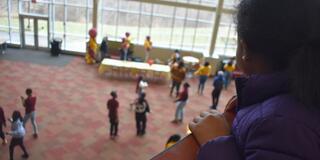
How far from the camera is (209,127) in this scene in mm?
975

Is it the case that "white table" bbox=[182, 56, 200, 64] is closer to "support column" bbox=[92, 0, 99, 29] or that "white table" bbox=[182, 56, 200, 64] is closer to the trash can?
"support column" bbox=[92, 0, 99, 29]

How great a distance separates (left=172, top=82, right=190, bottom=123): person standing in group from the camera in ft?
31.6

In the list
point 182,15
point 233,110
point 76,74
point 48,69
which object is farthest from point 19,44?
point 233,110

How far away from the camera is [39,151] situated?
8359 mm

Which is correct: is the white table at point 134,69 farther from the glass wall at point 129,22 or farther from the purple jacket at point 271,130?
the purple jacket at point 271,130

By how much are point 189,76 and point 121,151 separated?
7201 millimetres

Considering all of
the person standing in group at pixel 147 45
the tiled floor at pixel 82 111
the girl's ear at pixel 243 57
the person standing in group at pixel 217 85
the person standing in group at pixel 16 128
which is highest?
the girl's ear at pixel 243 57

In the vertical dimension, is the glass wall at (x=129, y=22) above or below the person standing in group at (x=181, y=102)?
above

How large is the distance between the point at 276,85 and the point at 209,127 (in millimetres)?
244

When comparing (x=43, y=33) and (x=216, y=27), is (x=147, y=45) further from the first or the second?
(x=43, y=33)

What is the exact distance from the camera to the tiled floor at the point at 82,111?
28.3 ft

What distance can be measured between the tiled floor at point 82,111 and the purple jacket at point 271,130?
7.88 meters

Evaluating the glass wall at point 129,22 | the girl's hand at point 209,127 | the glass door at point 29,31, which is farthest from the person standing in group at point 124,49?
the girl's hand at point 209,127

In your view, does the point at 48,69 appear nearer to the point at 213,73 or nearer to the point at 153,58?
the point at 153,58
